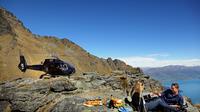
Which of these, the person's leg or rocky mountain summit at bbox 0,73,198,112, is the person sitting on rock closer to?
the person's leg

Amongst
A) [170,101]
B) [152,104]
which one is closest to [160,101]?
[152,104]

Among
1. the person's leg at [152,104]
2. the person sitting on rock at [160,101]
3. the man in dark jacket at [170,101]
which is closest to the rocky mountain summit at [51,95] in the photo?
the person sitting on rock at [160,101]

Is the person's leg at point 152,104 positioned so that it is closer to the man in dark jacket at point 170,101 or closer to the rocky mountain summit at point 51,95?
the man in dark jacket at point 170,101

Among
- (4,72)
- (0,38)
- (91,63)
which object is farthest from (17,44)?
(91,63)

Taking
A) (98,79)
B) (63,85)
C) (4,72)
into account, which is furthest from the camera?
(4,72)

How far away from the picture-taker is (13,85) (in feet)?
74.1

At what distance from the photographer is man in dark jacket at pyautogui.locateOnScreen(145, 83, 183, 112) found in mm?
15273

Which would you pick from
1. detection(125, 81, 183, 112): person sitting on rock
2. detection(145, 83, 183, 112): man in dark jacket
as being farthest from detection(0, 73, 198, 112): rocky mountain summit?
detection(145, 83, 183, 112): man in dark jacket

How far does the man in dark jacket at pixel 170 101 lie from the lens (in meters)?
15.3

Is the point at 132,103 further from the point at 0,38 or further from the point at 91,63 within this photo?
the point at 91,63

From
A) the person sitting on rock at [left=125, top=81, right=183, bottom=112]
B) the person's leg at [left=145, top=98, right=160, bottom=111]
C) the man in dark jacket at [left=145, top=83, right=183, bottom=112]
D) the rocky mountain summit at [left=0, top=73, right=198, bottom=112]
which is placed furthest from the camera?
the rocky mountain summit at [left=0, top=73, right=198, bottom=112]

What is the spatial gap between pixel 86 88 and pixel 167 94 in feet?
28.6

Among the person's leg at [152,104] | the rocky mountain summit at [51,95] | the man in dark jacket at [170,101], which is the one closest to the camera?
the man in dark jacket at [170,101]

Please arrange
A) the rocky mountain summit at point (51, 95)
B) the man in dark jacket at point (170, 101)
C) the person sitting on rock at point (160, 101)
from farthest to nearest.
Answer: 1. the rocky mountain summit at point (51, 95)
2. the man in dark jacket at point (170, 101)
3. the person sitting on rock at point (160, 101)
